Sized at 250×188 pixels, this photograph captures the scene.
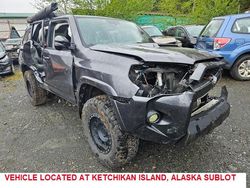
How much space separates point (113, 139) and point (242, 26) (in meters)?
5.04

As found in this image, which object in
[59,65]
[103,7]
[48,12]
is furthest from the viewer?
[103,7]

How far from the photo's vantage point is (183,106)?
209 centimetres

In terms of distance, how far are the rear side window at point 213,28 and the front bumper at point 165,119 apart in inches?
174

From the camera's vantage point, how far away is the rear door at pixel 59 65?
3378 millimetres

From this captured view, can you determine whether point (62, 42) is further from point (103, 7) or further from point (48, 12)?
point (103, 7)

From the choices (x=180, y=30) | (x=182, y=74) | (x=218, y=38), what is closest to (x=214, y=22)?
(x=218, y=38)

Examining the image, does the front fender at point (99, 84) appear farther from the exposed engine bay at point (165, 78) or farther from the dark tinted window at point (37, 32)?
the dark tinted window at point (37, 32)

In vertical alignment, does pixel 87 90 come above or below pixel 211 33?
below

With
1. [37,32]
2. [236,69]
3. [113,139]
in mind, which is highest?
[37,32]

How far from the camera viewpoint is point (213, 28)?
6254mm

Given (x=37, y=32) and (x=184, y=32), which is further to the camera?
(x=184, y=32)

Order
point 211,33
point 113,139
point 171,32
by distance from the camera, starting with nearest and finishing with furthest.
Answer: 1. point 113,139
2. point 211,33
3. point 171,32

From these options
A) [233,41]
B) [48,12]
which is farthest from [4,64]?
[233,41]

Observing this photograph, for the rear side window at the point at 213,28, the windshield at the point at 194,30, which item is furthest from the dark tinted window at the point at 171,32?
the rear side window at the point at 213,28
